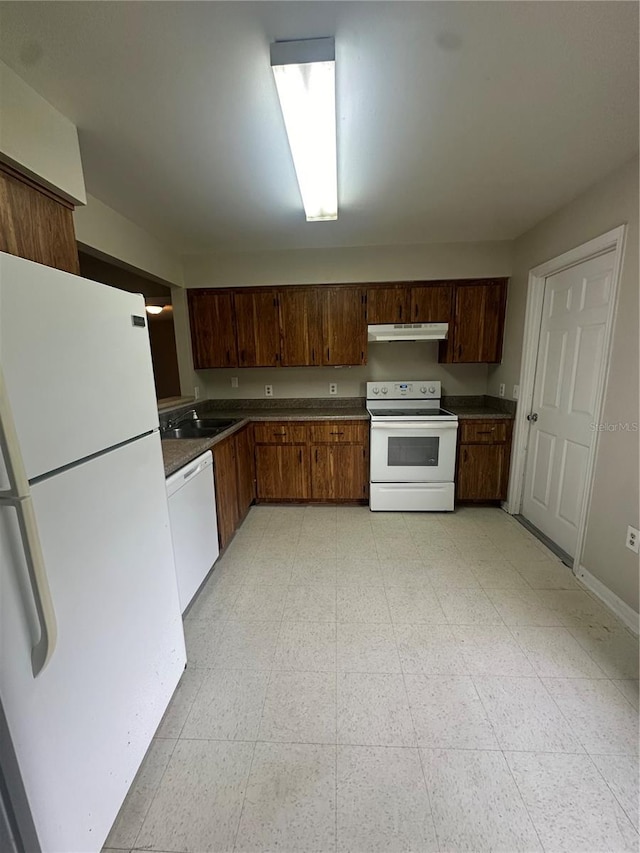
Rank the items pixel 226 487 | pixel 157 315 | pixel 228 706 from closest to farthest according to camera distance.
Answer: pixel 228 706 → pixel 226 487 → pixel 157 315

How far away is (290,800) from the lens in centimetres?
110

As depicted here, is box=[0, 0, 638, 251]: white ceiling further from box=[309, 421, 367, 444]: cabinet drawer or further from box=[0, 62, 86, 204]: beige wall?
box=[309, 421, 367, 444]: cabinet drawer

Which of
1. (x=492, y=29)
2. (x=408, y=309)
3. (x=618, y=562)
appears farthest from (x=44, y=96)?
(x=618, y=562)

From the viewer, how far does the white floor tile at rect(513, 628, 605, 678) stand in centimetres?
152

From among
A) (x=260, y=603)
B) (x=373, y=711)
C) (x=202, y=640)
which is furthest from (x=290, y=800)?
(x=260, y=603)

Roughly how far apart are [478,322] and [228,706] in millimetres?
3437

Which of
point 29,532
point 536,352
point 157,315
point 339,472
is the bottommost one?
point 339,472

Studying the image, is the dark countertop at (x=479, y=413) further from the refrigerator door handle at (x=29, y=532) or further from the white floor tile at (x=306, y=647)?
the refrigerator door handle at (x=29, y=532)

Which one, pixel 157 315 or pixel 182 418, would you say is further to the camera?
pixel 157 315

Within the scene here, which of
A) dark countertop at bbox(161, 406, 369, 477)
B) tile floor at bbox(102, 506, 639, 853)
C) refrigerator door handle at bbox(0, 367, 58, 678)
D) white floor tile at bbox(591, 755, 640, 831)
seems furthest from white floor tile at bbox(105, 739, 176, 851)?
white floor tile at bbox(591, 755, 640, 831)

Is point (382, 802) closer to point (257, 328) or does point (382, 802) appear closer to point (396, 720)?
point (396, 720)

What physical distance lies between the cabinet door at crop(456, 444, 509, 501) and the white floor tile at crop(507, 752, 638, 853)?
6.93 feet

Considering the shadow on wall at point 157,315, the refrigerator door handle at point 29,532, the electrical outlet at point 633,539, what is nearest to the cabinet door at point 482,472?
the electrical outlet at point 633,539

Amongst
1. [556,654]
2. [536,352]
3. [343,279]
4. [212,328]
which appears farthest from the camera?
[212,328]
